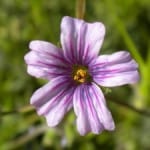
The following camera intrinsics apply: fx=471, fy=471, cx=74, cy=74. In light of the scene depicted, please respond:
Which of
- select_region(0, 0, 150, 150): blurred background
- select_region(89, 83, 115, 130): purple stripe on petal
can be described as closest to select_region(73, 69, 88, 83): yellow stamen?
select_region(89, 83, 115, 130): purple stripe on petal

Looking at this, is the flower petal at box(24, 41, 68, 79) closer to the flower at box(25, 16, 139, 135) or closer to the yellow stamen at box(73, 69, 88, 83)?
the flower at box(25, 16, 139, 135)

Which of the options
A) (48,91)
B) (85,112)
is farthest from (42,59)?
(85,112)

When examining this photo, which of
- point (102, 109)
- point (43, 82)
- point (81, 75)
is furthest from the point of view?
point (43, 82)

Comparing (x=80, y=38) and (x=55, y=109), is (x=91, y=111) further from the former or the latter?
(x=80, y=38)

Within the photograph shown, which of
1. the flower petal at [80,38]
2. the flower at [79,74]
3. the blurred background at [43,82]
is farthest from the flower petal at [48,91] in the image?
the blurred background at [43,82]

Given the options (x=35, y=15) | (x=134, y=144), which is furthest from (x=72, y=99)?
(x=134, y=144)

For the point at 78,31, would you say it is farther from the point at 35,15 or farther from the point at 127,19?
the point at 127,19

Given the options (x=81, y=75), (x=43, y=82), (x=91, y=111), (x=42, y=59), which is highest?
(x=42, y=59)
